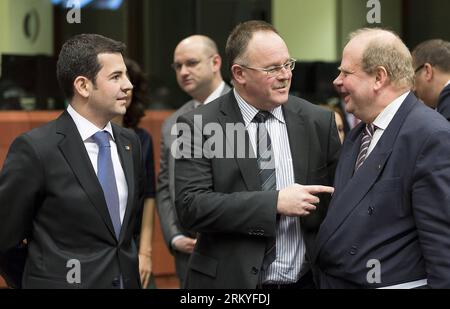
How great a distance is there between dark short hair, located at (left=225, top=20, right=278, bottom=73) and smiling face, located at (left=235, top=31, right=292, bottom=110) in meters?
0.03

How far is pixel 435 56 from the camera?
487 cm

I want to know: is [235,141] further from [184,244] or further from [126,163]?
[184,244]

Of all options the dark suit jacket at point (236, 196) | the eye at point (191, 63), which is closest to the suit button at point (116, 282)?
the dark suit jacket at point (236, 196)

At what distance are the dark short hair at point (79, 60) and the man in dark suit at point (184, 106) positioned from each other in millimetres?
1646

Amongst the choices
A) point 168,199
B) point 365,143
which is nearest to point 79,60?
point 365,143

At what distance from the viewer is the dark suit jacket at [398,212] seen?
3.23 meters

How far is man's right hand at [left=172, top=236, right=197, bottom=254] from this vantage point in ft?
17.5

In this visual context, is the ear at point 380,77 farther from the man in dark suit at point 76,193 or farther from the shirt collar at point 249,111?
the man in dark suit at point 76,193

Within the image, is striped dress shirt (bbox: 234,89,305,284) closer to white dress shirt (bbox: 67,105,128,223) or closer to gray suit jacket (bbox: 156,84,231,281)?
white dress shirt (bbox: 67,105,128,223)

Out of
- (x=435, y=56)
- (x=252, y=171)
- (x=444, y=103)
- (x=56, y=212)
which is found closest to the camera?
(x=56, y=212)

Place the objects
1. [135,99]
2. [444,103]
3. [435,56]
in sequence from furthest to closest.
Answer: [135,99] → [435,56] → [444,103]

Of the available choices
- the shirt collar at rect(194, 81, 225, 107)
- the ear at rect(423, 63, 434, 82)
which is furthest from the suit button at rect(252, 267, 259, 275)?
the shirt collar at rect(194, 81, 225, 107)

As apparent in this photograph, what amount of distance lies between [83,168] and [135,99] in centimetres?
213
